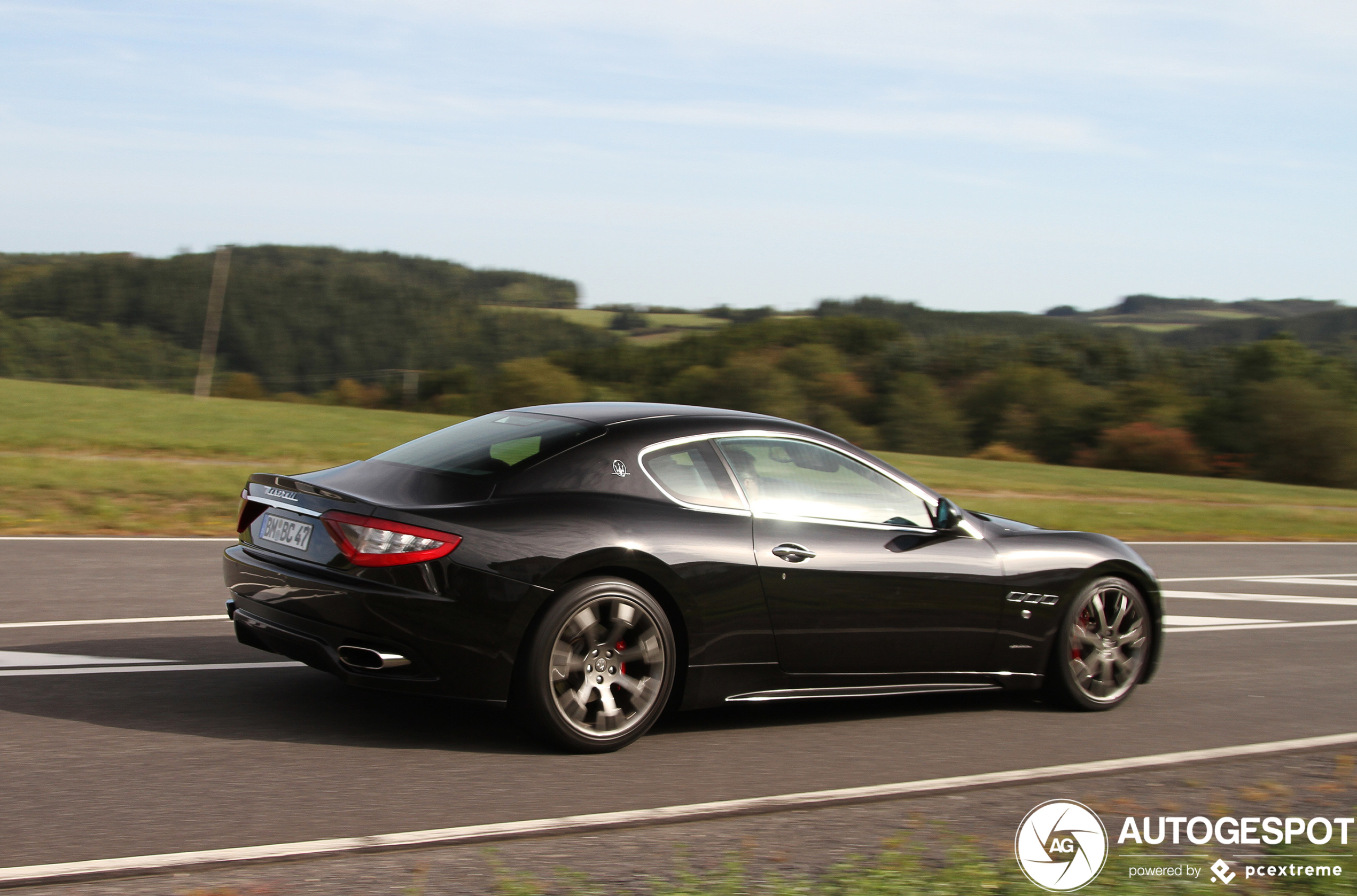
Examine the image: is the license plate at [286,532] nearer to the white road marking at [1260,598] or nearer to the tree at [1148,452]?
the white road marking at [1260,598]

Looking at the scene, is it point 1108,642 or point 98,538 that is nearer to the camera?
point 1108,642

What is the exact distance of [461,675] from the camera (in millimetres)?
5078

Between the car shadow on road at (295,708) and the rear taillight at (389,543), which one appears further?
the car shadow on road at (295,708)

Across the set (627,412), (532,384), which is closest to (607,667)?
(627,412)

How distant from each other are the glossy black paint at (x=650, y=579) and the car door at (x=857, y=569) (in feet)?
0.03

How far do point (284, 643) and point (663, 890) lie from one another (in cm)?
217

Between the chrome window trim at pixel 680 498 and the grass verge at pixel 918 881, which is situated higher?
the chrome window trim at pixel 680 498

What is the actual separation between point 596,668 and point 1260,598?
8.55 metres

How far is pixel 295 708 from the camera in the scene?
19.0 ft

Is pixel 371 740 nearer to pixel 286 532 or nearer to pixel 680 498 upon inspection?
pixel 286 532

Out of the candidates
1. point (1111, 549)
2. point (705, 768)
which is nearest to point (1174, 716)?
point (1111, 549)

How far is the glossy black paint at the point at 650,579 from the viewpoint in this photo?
5.07 m

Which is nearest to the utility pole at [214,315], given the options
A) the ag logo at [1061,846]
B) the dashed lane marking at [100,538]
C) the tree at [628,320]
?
the dashed lane marking at [100,538]

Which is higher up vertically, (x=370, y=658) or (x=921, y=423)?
(x=921, y=423)
